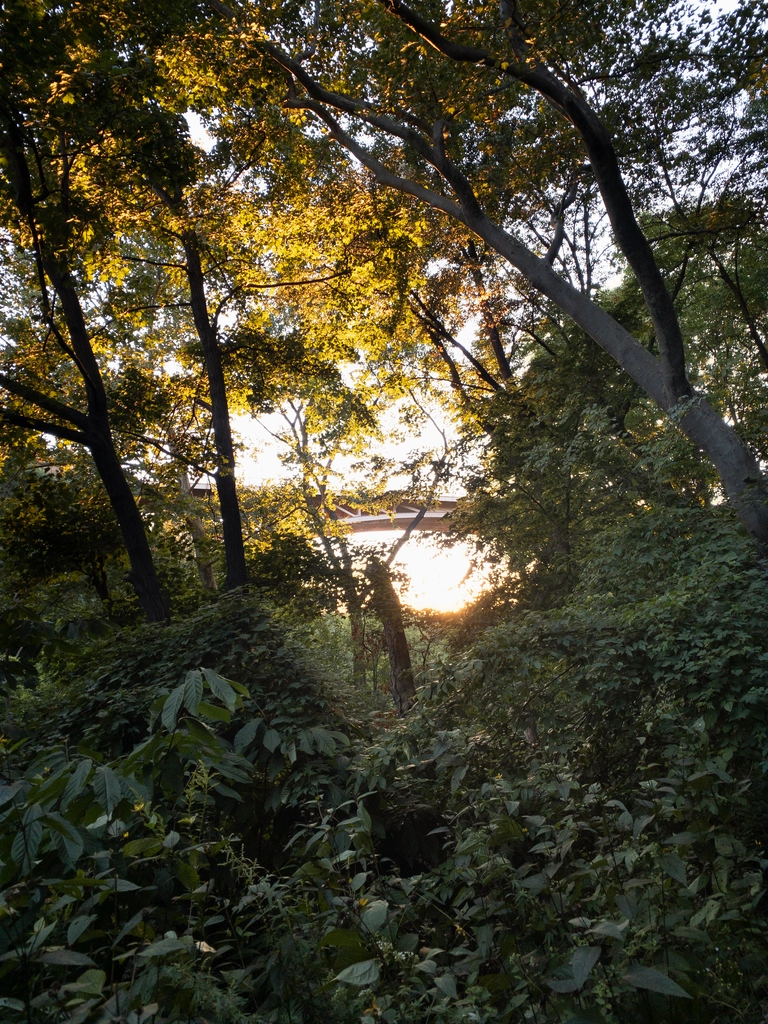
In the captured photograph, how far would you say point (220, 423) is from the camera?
32.0 feet

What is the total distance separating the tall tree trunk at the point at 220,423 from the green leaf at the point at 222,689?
796 cm

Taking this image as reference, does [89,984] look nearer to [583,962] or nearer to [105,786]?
[105,786]

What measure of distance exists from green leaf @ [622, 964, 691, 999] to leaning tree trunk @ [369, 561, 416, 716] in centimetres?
827

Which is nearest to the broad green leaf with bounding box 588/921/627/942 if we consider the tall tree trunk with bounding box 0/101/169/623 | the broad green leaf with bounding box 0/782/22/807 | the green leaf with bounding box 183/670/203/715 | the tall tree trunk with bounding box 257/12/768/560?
the green leaf with bounding box 183/670/203/715

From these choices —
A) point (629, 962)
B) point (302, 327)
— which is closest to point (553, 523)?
point (302, 327)

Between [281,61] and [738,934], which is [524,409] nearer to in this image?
[281,61]

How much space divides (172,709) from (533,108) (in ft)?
36.3

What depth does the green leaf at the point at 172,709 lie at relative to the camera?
1.60 m

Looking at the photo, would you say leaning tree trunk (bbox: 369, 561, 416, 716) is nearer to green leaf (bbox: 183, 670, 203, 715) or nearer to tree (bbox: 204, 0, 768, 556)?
tree (bbox: 204, 0, 768, 556)

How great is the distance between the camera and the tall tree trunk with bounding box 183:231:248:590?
9516 mm

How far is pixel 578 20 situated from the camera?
7000 millimetres

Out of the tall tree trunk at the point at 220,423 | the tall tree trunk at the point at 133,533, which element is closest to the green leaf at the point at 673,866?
the tall tree trunk at the point at 133,533

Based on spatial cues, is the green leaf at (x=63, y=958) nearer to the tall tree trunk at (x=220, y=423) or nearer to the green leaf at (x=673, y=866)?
the green leaf at (x=673, y=866)

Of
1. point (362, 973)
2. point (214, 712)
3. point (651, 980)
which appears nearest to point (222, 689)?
point (214, 712)
